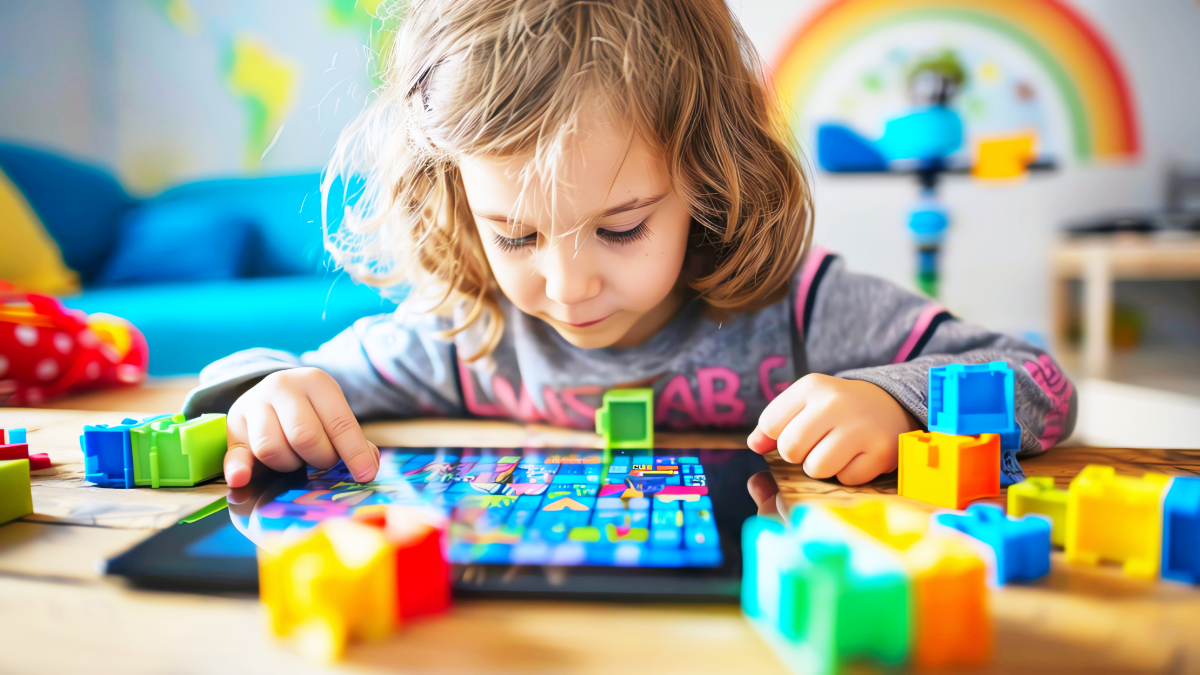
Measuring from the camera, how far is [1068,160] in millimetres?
2707

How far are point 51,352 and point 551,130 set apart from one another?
28.0 inches

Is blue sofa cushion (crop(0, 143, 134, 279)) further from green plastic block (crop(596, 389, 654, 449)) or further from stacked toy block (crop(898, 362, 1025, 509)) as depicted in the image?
stacked toy block (crop(898, 362, 1025, 509))

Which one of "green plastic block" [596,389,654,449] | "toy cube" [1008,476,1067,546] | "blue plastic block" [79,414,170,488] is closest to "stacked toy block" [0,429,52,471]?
"blue plastic block" [79,414,170,488]

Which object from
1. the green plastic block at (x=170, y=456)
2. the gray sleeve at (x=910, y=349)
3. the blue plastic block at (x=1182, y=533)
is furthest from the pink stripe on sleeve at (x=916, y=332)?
the green plastic block at (x=170, y=456)

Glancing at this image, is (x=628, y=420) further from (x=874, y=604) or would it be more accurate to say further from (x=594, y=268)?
(x=874, y=604)

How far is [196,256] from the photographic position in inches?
72.9

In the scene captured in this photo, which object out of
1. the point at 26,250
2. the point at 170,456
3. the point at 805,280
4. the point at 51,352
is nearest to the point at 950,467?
the point at 805,280

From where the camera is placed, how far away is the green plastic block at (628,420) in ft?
1.83

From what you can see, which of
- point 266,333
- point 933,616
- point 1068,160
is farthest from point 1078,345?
point 933,616

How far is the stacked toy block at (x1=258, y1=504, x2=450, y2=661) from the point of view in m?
0.27

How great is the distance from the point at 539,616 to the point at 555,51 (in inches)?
15.2

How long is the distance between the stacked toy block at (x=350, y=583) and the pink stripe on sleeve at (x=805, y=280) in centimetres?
53

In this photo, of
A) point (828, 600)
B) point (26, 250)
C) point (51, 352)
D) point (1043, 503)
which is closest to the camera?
point (828, 600)

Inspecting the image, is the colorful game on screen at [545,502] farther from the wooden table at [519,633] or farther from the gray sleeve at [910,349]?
the gray sleeve at [910,349]
